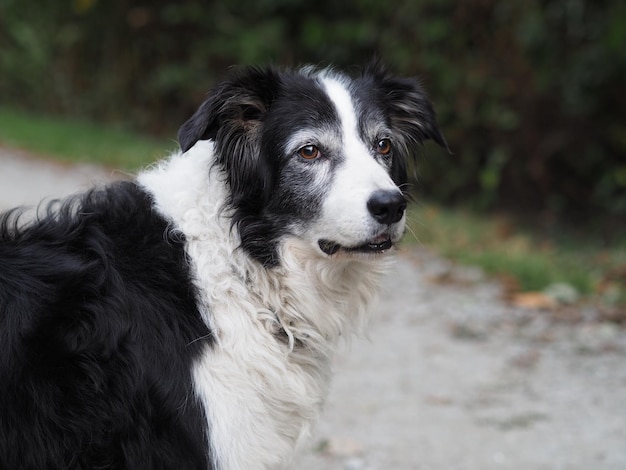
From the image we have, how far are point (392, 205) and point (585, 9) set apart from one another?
966 centimetres

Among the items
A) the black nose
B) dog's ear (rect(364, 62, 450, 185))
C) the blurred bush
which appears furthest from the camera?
the blurred bush

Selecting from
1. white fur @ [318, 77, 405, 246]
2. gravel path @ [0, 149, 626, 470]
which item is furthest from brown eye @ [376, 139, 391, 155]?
gravel path @ [0, 149, 626, 470]

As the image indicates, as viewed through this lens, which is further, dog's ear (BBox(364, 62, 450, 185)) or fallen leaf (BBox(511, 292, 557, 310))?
fallen leaf (BBox(511, 292, 557, 310))

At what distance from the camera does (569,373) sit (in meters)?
5.66

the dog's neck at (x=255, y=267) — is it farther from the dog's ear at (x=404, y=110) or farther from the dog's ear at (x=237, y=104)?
the dog's ear at (x=404, y=110)

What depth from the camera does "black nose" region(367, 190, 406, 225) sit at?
9.86 ft

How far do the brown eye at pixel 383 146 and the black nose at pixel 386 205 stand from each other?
44 centimetres

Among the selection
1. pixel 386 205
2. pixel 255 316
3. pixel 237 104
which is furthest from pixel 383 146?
pixel 255 316

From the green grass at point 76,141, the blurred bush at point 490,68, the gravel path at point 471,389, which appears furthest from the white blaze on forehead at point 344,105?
the green grass at point 76,141

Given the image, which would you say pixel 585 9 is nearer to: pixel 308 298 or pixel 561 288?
pixel 561 288

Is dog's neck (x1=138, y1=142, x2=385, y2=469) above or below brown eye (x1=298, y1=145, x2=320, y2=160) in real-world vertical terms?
below

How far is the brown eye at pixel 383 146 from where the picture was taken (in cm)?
341

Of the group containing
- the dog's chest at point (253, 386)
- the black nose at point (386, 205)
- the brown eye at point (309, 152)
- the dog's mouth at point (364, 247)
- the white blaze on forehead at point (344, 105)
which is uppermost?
the white blaze on forehead at point (344, 105)

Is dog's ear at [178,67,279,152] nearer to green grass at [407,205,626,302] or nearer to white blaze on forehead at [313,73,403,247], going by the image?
white blaze on forehead at [313,73,403,247]
